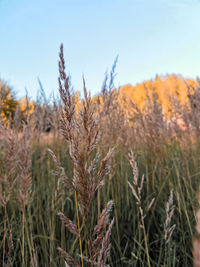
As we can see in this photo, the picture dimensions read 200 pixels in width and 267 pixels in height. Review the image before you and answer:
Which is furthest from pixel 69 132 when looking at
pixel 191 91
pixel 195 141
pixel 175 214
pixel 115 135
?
pixel 195 141

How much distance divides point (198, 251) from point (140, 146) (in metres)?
2.89

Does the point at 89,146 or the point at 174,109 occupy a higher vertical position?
the point at 174,109

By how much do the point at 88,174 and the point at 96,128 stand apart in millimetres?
131

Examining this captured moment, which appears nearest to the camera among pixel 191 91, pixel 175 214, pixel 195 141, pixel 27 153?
pixel 27 153

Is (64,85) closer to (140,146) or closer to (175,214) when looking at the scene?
(175,214)

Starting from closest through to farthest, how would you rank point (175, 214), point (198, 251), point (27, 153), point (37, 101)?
point (198, 251) < point (27, 153) < point (175, 214) < point (37, 101)

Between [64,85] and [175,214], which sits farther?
[175,214]

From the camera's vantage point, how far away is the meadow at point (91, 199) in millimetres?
597

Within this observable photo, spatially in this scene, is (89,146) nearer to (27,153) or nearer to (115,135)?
(27,153)

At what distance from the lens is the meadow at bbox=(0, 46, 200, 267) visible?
1.96 feet

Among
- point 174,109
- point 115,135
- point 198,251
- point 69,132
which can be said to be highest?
point 174,109

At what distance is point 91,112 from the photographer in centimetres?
59

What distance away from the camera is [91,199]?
58 centimetres

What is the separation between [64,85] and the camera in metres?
0.63
